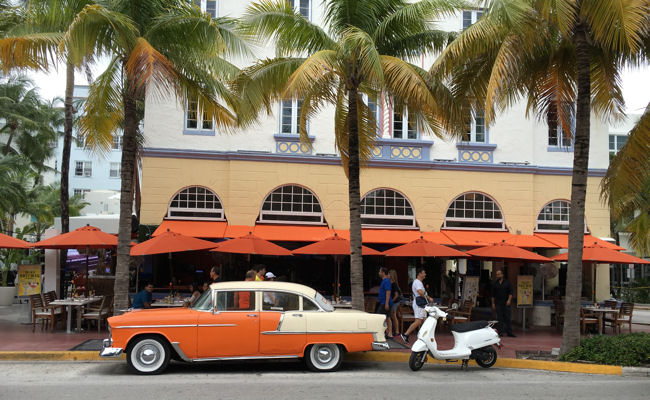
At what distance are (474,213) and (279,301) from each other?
1197 cm

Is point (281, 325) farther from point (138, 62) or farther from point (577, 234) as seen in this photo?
point (577, 234)

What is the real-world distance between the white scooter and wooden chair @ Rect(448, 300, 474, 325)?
4548 mm

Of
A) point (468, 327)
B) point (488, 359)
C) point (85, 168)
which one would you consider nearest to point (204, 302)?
point (468, 327)

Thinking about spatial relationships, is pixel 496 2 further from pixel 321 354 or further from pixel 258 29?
pixel 321 354

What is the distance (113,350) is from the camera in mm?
9852

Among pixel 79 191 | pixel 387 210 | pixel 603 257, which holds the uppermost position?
pixel 79 191

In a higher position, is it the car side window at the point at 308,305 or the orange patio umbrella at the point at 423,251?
the orange patio umbrella at the point at 423,251

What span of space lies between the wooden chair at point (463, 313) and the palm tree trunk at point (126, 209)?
26.9 feet

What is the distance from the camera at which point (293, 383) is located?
9.55m

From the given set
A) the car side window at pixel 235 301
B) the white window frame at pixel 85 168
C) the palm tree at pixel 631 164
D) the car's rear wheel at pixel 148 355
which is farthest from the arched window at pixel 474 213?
the white window frame at pixel 85 168

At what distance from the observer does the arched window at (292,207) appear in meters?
19.9

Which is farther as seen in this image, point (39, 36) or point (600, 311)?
point (600, 311)

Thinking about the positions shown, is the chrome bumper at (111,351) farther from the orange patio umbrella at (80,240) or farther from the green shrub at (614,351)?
the green shrub at (614,351)

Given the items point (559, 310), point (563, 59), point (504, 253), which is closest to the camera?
point (563, 59)
